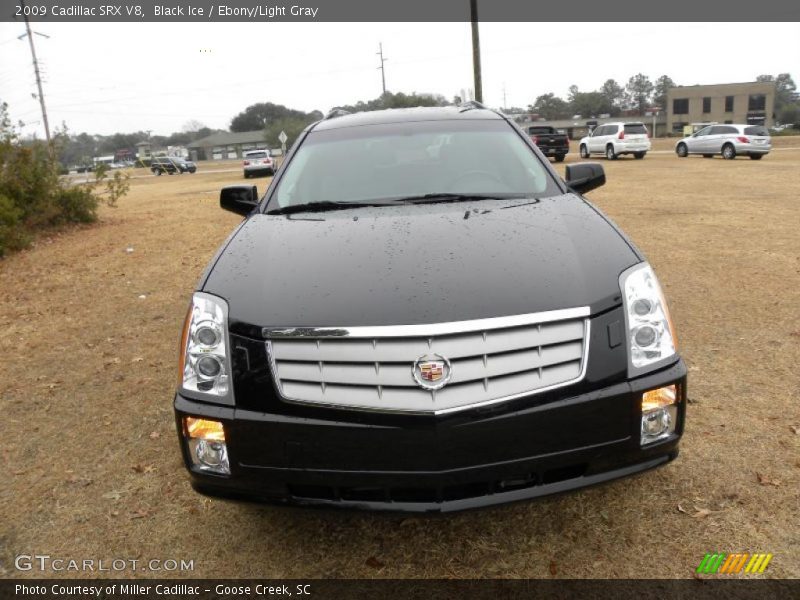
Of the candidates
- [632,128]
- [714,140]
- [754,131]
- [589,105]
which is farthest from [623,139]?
[589,105]

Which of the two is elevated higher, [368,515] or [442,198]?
[442,198]

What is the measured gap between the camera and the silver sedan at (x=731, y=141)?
2361 centimetres

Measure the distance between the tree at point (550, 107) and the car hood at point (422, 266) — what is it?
11684 centimetres

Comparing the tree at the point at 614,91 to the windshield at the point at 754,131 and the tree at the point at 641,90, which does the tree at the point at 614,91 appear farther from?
the windshield at the point at 754,131

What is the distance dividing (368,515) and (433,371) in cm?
56

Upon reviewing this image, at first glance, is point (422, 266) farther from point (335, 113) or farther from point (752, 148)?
point (752, 148)

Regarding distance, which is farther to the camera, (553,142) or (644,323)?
(553,142)

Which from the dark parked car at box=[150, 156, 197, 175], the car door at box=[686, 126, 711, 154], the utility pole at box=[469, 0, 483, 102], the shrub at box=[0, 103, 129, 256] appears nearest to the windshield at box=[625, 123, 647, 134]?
the car door at box=[686, 126, 711, 154]

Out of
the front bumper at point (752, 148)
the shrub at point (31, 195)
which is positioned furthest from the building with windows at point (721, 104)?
the shrub at point (31, 195)

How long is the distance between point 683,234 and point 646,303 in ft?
22.7

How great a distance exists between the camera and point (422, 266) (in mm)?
2328

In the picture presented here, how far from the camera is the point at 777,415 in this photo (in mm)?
3357

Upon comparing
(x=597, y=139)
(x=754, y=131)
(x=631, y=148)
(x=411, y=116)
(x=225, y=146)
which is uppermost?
(x=225, y=146)
